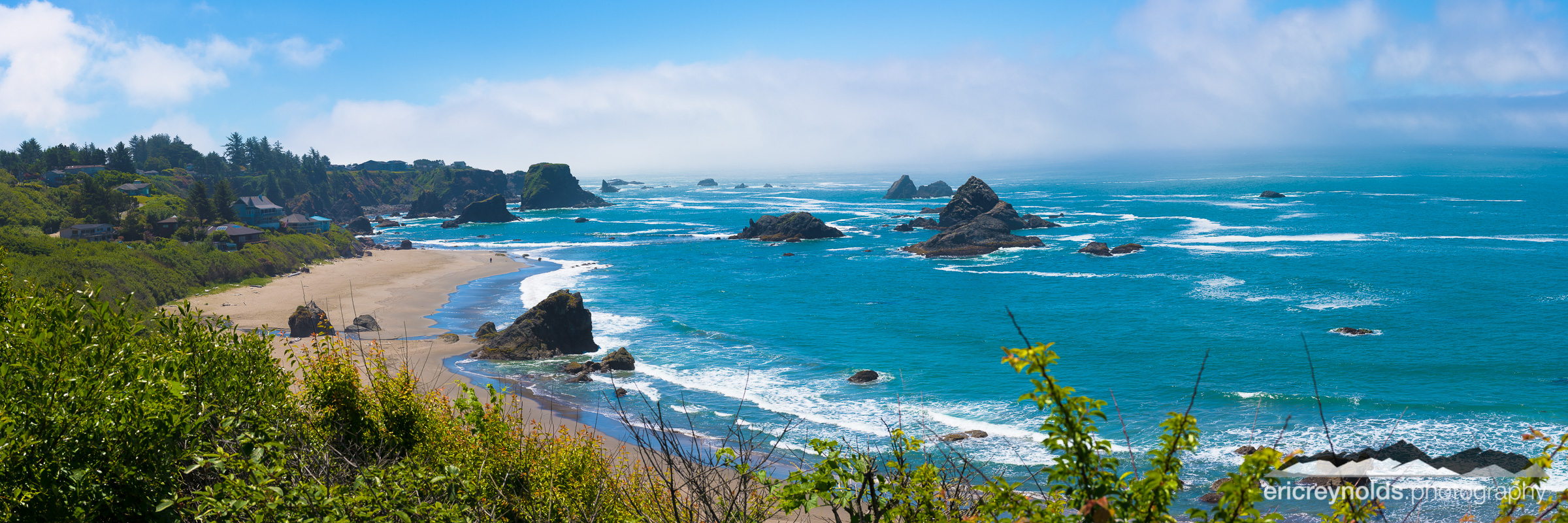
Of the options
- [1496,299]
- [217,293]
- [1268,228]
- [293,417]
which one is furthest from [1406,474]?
[1268,228]

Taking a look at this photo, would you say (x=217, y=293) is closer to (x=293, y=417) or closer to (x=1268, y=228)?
(x=293, y=417)

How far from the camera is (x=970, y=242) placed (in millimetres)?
96125

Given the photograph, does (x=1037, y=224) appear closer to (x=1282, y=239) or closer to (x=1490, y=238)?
(x=1282, y=239)

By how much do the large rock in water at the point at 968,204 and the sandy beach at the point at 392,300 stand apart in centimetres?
6092

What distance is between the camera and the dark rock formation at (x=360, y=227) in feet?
429

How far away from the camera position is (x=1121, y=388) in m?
40.3

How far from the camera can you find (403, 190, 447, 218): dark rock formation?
177375mm

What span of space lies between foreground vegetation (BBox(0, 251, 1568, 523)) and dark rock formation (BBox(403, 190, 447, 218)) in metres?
174

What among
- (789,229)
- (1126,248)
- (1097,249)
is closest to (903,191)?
(789,229)

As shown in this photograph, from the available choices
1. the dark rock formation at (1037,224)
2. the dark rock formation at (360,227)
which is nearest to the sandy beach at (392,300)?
the dark rock formation at (360,227)

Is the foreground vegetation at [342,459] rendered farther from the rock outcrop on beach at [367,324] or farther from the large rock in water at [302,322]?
the rock outcrop on beach at [367,324]

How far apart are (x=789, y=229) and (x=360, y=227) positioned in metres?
73.5

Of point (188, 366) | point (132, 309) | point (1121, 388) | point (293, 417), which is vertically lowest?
point (1121, 388)

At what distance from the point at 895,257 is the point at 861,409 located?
184 ft
